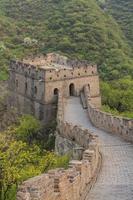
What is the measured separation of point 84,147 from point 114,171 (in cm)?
614

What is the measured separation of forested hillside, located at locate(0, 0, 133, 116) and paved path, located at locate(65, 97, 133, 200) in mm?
26854

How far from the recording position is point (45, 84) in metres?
43.1

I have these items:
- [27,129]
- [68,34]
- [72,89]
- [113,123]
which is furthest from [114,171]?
[68,34]

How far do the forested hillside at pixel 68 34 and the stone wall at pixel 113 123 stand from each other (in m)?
20.8

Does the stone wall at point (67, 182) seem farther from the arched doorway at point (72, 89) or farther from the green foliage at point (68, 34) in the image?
the green foliage at point (68, 34)

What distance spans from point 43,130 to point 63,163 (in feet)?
52.0

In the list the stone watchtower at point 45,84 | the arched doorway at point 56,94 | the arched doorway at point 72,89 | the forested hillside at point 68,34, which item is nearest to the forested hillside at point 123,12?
the forested hillside at point 68,34

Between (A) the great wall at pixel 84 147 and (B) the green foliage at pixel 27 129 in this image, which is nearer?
(A) the great wall at pixel 84 147

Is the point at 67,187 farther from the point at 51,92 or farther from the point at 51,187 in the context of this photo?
the point at 51,92

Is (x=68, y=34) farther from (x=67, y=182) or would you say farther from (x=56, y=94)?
(x=67, y=182)

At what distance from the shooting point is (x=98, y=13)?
79188mm

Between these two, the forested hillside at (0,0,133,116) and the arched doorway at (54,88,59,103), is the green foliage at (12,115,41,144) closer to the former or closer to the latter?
the arched doorway at (54,88,59,103)

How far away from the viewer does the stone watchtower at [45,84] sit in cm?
4322

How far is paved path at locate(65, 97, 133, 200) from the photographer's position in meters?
18.5
